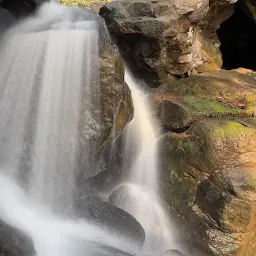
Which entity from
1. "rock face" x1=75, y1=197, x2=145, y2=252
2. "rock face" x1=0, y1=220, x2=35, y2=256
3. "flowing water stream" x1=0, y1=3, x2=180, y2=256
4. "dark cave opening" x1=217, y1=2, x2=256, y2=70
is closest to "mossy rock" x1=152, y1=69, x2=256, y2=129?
"flowing water stream" x1=0, y1=3, x2=180, y2=256

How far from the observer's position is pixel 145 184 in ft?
22.5

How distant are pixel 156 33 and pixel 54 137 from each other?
3.28 metres

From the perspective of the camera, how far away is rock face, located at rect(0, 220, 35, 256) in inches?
155

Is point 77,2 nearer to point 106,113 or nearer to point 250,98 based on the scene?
point 106,113

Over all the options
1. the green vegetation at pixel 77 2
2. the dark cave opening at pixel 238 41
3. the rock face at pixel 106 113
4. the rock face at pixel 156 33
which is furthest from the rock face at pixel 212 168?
the dark cave opening at pixel 238 41

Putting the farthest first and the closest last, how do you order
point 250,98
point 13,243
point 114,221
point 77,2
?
point 77,2 < point 250,98 < point 114,221 < point 13,243

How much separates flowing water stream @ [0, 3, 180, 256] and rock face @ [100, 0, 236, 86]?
914 millimetres

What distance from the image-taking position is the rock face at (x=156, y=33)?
753 centimetres

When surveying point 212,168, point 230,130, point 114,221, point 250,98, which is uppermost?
point 250,98

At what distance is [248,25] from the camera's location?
13719mm

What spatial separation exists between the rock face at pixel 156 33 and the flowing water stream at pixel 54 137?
0.91 meters

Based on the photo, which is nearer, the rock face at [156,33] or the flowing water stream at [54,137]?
the flowing water stream at [54,137]

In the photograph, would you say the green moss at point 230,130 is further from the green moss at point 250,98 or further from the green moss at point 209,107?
the green moss at point 250,98

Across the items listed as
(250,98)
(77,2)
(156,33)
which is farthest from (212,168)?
(77,2)
